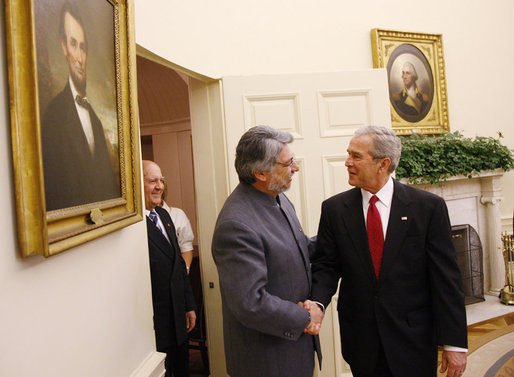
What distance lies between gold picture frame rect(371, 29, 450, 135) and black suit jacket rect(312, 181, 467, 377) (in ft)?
11.2

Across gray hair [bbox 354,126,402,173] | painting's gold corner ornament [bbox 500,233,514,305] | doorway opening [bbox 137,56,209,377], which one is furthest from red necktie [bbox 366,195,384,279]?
doorway opening [bbox 137,56,209,377]

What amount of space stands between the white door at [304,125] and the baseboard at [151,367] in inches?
45.5

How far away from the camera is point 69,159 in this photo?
1.12 m

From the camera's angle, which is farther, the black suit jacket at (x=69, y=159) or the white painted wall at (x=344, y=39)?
the white painted wall at (x=344, y=39)

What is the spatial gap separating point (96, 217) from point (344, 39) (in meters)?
4.24

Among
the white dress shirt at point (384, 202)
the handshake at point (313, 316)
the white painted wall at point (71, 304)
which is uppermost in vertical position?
the white dress shirt at point (384, 202)

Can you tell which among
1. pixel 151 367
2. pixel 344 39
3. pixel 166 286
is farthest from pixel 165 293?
pixel 344 39

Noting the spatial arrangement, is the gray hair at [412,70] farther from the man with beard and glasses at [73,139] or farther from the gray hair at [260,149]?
the man with beard and glasses at [73,139]

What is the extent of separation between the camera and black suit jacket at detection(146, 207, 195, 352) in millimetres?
2535

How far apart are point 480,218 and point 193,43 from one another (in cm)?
452

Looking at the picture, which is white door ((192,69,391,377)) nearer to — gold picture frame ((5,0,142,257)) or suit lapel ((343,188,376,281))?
suit lapel ((343,188,376,281))

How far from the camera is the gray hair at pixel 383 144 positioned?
6.57 ft

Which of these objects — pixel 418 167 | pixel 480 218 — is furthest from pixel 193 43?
pixel 480 218

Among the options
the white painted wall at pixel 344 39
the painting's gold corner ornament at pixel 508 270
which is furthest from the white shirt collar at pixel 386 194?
the painting's gold corner ornament at pixel 508 270
